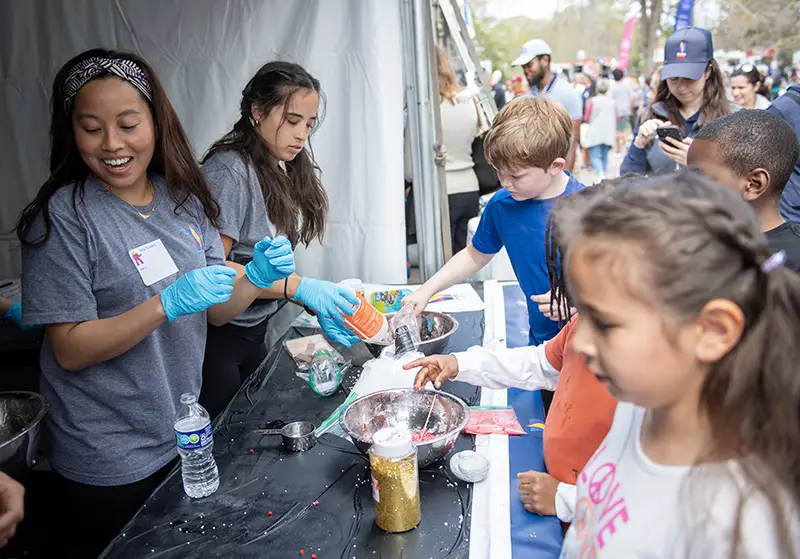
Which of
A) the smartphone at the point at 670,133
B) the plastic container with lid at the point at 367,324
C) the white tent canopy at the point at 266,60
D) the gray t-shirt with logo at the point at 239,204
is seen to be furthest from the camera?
the white tent canopy at the point at 266,60

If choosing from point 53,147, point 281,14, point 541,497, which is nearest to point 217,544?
point 541,497

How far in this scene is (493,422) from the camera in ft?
5.70

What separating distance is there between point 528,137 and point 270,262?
0.95 meters

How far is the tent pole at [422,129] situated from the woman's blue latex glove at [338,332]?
1341 mm

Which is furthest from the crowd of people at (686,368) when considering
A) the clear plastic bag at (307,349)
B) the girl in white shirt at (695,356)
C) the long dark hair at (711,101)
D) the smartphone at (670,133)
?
the long dark hair at (711,101)

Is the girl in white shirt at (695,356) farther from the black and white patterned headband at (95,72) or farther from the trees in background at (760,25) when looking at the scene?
Result: the trees in background at (760,25)

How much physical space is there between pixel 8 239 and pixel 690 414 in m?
4.19

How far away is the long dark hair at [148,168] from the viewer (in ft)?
5.14

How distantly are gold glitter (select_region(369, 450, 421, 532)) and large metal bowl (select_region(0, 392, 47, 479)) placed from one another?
0.93 meters

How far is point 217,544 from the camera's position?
133 cm

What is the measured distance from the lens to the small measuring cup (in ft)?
5.46

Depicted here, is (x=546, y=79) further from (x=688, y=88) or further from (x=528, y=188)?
(x=528, y=188)

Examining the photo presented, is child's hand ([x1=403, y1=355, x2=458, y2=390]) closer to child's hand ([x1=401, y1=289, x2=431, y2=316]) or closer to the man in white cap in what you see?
child's hand ([x1=401, y1=289, x2=431, y2=316])

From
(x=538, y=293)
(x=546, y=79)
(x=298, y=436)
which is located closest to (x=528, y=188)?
(x=538, y=293)
